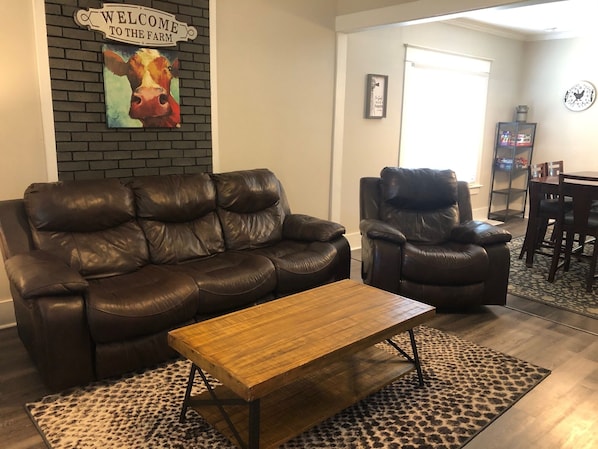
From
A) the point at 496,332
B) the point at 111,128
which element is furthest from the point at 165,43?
the point at 496,332

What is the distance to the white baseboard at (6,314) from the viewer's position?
3117 mm

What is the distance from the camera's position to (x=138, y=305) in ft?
8.14

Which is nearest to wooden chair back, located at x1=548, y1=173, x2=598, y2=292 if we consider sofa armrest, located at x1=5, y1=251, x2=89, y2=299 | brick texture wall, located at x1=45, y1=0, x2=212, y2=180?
brick texture wall, located at x1=45, y1=0, x2=212, y2=180

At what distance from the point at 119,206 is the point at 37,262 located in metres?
0.68

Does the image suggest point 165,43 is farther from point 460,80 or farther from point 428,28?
point 460,80

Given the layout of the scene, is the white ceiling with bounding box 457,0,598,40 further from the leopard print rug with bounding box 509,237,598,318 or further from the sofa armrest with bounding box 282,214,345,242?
the sofa armrest with bounding box 282,214,345,242

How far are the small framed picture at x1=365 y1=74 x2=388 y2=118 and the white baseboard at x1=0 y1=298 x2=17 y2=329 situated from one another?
11.9 ft

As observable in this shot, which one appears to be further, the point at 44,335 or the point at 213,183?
the point at 213,183

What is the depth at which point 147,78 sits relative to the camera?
3438 millimetres

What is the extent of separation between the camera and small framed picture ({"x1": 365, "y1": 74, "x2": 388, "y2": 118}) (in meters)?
4.99

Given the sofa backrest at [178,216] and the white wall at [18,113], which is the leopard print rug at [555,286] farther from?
the white wall at [18,113]

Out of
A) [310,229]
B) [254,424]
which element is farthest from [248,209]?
[254,424]

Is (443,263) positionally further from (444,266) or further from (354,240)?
(354,240)

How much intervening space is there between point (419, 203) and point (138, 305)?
2.42m
